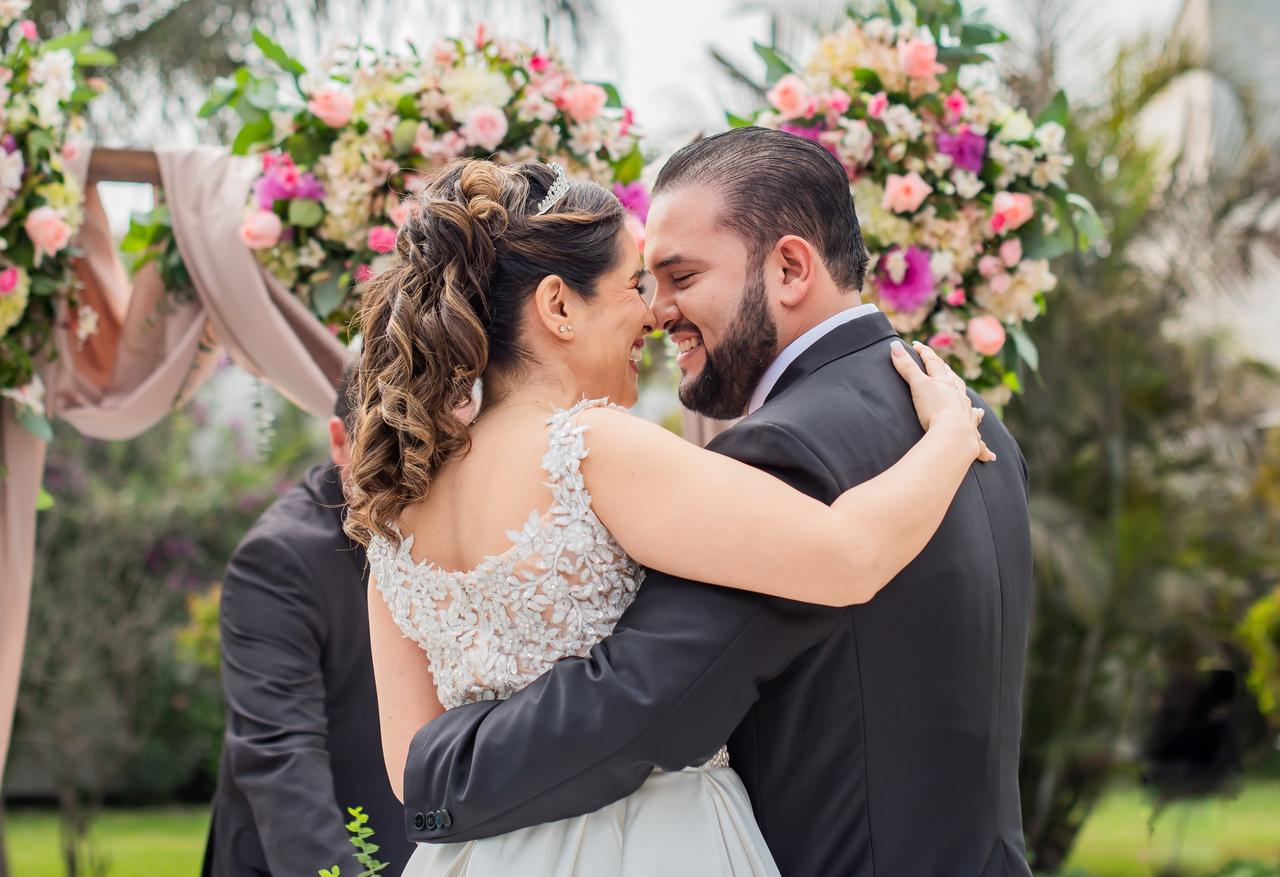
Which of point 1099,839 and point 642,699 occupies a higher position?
point 642,699

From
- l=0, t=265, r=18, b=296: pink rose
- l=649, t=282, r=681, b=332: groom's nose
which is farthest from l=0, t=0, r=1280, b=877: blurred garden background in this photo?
l=649, t=282, r=681, b=332: groom's nose

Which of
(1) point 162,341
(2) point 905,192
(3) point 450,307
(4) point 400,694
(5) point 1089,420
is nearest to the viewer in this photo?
(3) point 450,307

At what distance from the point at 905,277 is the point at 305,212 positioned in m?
1.87

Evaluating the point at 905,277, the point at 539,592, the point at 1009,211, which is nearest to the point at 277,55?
the point at 905,277

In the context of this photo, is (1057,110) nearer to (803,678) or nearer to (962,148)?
(962,148)

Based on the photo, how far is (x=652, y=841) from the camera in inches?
85.4

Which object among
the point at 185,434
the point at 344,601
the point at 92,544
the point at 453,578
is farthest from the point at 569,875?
the point at 185,434

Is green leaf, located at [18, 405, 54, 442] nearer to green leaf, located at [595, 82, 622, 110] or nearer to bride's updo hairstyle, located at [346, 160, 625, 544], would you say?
green leaf, located at [595, 82, 622, 110]

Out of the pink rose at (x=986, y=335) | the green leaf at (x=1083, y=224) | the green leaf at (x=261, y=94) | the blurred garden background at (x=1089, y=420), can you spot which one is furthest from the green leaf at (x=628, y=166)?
the blurred garden background at (x=1089, y=420)

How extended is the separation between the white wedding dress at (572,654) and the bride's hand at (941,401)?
0.54 metres

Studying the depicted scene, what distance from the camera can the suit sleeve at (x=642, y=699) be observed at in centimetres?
202

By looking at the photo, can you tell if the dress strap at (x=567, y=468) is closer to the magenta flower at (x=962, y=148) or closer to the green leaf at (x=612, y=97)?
the magenta flower at (x=962, y=148)

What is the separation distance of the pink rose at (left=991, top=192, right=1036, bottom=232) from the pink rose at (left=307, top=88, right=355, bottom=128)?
1.99 metres

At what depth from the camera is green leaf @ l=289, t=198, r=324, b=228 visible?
4.32 meters
